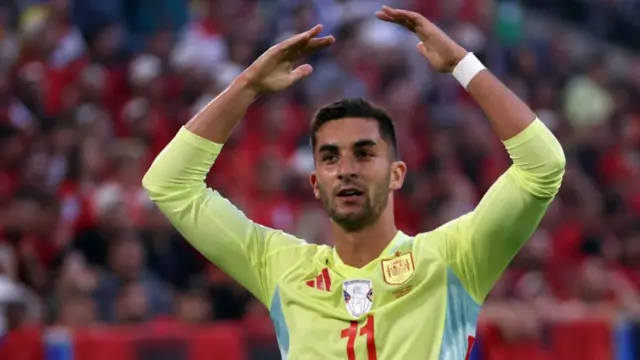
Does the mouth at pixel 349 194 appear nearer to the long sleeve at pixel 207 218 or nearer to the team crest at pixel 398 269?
the team crest at pixel 398 269

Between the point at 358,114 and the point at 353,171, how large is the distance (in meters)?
0.23

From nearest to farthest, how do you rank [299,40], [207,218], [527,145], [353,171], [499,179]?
[527,145]
[499,179]
[353,171]
[299,40]
[207,218]

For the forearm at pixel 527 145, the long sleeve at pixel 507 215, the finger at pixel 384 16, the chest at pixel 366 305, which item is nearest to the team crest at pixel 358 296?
the chest at pixel 366 305

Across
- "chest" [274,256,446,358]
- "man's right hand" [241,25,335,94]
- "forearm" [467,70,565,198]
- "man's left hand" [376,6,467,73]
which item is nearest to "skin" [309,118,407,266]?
"chest" [274,256,446,358]

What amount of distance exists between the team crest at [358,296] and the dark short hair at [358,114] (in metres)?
0.45

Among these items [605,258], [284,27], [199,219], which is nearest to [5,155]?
[284,27]

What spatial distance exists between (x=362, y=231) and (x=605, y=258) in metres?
7.14

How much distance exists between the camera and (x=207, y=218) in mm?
4809

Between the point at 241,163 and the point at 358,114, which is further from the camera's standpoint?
the point at 241,163

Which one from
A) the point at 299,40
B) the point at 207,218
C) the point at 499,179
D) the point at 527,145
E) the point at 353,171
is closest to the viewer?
the point at 527,145

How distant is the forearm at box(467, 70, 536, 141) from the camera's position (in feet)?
14.2

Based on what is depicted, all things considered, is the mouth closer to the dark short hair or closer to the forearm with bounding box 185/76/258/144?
the dark short hair

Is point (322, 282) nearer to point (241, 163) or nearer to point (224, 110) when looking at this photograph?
point (224, 110)

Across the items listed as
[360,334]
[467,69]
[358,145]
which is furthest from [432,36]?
[360,334]
